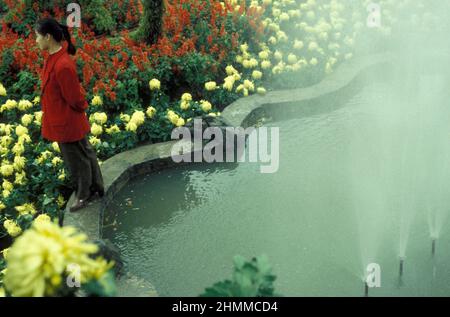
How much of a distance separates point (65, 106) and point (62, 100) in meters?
0.05

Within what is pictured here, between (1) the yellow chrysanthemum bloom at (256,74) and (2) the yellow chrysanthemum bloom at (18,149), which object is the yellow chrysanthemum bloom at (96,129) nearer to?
(2) the yellow chrysanthemum bloom at (18,149)

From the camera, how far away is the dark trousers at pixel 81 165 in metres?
4.71

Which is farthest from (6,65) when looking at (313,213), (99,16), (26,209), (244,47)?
(313,213)

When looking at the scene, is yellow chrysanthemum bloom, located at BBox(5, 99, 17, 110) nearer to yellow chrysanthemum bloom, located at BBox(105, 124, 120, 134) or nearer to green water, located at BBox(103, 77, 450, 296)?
yellow chrysanthemum bloom, located at BBox(105, 124, 120, 134)

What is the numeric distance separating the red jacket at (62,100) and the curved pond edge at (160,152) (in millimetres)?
685

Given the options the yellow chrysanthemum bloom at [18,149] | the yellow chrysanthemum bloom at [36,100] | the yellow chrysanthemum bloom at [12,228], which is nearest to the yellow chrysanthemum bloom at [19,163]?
the yellow chrysanthemum bloom at [18,149]

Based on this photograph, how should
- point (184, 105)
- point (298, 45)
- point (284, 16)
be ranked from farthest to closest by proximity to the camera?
point (284, 16) → point (298, 45) → point (184, 105)

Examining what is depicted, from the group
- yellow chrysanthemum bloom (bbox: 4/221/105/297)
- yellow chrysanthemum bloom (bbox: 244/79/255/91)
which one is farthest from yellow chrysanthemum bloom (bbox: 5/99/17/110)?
yellow chrysanthemum bloom (bbox: 4/221/105/297)

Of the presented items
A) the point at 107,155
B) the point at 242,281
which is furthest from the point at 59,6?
the point at 242,281

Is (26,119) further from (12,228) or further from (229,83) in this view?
(229,83)

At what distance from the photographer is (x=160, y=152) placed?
5.82 metres

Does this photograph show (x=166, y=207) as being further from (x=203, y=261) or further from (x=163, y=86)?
(x=163, y=86)

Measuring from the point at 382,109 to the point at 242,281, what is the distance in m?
4.93

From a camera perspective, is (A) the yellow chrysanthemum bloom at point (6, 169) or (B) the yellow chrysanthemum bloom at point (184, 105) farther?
(B) the yellow chrysanthemum bloom at point (184, 105)
